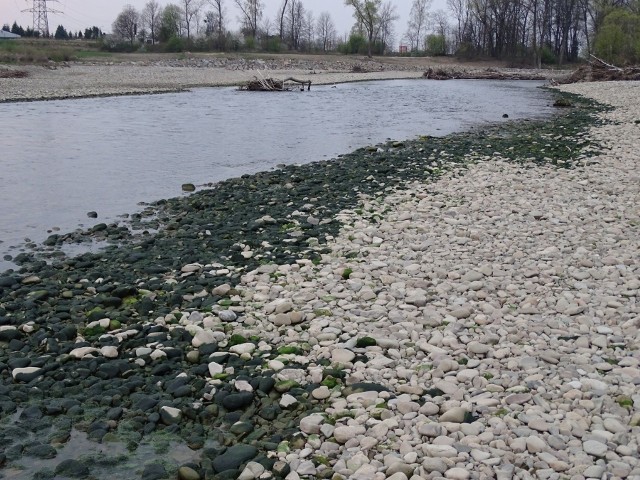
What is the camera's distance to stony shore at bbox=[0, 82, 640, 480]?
172 inches

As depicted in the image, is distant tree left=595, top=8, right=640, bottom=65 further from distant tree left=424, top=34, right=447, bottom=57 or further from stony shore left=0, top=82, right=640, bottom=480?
stony shore left=0, top=82, right=640, bottom=480

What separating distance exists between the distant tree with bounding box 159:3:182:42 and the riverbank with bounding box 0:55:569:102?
18005 mm

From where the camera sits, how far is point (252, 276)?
7.73 m

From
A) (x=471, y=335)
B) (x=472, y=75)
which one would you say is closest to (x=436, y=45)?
(x=472, y=75)

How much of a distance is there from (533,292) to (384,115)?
73.0 ft

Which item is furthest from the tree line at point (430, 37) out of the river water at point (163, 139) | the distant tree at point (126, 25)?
the river water at point (163, 139)

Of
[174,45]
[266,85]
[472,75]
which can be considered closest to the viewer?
[266,85]

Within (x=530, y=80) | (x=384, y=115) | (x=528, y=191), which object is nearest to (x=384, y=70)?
(x=530, y=80)

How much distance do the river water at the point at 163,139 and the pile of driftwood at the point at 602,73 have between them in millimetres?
12538

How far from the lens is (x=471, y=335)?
5.98 meters

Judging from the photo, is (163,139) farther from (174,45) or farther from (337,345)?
(174,45)

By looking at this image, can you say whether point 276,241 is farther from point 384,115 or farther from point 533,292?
point 384,115

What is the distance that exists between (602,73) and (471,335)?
158ft

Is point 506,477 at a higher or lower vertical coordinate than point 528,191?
lower
